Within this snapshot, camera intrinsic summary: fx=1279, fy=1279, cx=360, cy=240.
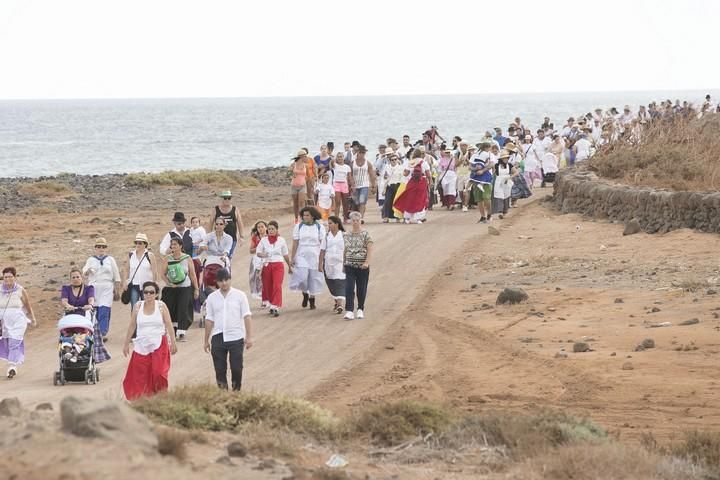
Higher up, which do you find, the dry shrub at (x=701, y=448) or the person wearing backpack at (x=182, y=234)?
the person wearing backpack at (x=182, y=234)

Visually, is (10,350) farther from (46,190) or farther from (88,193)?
(46,190)

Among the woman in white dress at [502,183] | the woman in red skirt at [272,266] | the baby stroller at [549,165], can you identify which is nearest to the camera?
the woman in red skirt at [272,266]

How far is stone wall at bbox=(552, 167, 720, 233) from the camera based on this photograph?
Result: 24.9 meters

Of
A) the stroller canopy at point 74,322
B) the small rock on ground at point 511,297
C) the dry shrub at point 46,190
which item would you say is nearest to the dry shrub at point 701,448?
the stroller canopy at point 74,322

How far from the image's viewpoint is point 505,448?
10961 millimetres

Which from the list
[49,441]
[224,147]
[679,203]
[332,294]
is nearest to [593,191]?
[679,203]

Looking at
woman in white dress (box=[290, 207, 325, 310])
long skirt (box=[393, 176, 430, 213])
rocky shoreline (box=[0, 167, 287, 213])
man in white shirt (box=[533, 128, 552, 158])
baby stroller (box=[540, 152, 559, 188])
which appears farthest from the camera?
rocky shoreline (box=[0, 167, 287, 213])

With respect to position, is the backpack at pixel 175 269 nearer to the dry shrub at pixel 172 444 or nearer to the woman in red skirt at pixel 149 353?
the woman in red skirt at pixel 149 353

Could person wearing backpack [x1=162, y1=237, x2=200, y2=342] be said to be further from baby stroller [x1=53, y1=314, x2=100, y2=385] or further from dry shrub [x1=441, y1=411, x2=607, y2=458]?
dry shrub [x1=441, y1=411, x2=607, y2=458]

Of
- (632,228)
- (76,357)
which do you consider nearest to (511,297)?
(632,228)

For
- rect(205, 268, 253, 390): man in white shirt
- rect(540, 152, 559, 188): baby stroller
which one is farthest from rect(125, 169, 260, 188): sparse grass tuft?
rect(205, 268, 253, 390): man in white shirt

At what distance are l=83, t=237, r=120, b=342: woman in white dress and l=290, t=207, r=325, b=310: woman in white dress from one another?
3056 millimetres

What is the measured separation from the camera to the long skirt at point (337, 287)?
776 inches

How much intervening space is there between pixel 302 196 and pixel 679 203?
8.09m
